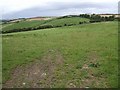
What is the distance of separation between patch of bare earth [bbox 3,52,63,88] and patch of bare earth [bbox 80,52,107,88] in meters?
2.26

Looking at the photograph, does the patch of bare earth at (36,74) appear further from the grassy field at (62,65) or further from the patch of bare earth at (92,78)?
the patch of bare earth at (92,78)

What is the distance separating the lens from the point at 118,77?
22328mm

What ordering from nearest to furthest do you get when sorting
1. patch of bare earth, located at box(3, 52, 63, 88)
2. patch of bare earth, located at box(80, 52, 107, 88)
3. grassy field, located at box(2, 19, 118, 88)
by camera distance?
Answer: 1. patch of bare earth, located at box(80, 52, 107, 88)
2. patch of bare earth, located at box(3, 52, 63, 88)
3. grassy field, located at box(2, 19, 118, 88)

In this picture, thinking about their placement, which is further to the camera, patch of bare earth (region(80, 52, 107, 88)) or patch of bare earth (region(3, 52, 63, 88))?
patch of bare earth (region(3, 52, 63, 88))

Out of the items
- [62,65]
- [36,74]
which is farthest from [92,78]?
[62,65]

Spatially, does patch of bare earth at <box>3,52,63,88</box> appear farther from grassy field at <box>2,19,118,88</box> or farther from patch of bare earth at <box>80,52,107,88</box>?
patch of bare earth at <box>80,52,107,88</box>

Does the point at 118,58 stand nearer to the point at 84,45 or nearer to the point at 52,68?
the point at 52,68

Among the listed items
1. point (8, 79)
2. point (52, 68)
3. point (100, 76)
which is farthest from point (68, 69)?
point (8, 79)

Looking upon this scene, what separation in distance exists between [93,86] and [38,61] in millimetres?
8367

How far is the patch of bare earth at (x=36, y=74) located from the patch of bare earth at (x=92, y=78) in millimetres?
2257

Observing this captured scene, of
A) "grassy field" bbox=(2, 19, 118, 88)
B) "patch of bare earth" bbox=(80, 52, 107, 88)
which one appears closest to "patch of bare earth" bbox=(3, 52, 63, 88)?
"grassy field" bbox=(2, 19, 118, 88)

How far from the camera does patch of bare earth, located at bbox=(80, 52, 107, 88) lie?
68.5 feet

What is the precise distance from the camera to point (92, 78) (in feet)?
73.4

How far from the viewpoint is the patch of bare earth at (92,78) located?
2089 cm
